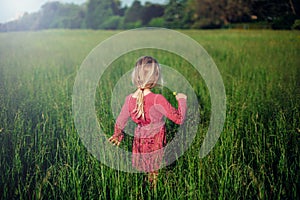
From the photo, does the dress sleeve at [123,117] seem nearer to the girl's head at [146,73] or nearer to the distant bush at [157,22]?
the girl's head at [146,73]

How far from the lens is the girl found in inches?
76.4

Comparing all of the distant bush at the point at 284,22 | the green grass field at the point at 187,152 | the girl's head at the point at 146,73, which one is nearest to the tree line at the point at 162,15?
the distant bush at the point at 284,22

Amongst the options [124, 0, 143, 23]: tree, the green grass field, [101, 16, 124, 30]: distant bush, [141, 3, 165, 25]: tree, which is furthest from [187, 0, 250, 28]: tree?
the green grass field

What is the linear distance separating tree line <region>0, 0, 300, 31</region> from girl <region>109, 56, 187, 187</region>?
15.7 feet

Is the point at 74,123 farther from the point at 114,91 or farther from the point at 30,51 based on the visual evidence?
the point at 30,51

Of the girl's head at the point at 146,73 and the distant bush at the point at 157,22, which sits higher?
the distant bush at the point at 157,22

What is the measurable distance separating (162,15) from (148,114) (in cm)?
1317

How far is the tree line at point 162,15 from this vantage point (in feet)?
20.5

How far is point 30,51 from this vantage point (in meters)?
6.60

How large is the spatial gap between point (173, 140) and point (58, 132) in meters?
0.84

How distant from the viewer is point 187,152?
2.10 meters

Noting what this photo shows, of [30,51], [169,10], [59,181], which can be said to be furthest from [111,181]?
[169,10]

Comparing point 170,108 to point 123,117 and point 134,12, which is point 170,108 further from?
point 134,12

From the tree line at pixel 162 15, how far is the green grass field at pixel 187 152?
2.45 feet
